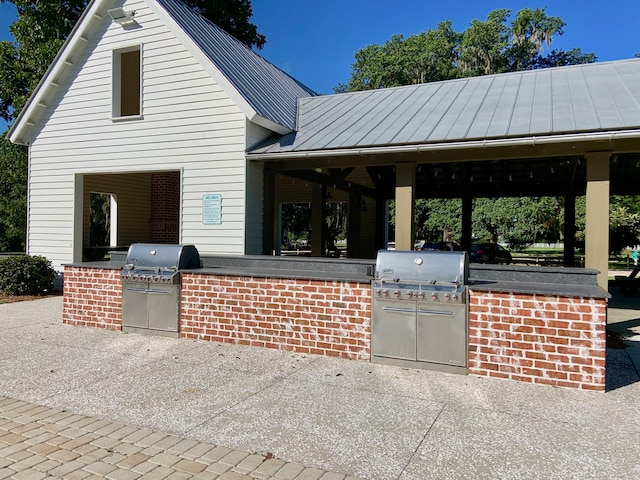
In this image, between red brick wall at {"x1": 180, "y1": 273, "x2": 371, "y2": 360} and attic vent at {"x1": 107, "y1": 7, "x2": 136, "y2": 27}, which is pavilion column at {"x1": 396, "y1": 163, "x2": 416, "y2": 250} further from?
attic vent at {"x1": 107, "y1": 7, "x2": 136, "y2": 27}

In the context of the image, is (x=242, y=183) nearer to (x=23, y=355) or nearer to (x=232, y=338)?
(x=232, y=338)

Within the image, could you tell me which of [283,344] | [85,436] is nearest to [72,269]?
[283,344]

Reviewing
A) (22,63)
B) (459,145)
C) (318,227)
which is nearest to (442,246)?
(318,227)

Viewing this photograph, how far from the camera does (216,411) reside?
4137mm

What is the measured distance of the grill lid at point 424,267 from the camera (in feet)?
17.2

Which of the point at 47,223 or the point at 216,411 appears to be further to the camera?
the point at 47,223

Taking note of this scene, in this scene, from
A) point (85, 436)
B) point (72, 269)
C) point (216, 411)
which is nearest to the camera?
point (85, 436)

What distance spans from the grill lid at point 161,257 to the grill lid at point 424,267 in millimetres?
3115

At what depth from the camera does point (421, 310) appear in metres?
5.31

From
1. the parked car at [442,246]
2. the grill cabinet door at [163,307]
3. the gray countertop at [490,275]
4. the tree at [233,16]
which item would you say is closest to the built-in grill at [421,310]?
the gray countertop at [490,275]

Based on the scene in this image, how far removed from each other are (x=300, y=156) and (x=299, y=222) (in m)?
33.5

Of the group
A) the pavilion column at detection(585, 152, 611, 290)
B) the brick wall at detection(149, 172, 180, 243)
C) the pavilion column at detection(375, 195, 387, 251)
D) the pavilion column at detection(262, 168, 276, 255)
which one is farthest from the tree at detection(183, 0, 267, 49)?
the pavilion column at detection(585, 152, 611, 290)

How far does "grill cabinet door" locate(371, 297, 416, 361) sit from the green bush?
30.6 ft

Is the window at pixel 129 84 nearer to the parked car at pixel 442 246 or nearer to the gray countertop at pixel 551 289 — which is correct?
the gray countertop at pixel 551 289
